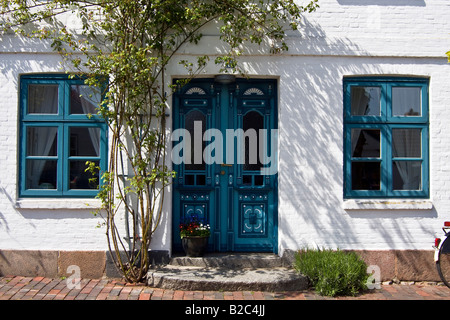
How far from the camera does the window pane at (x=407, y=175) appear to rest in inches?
270

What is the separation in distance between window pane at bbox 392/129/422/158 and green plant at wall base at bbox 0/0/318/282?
87.2 inches

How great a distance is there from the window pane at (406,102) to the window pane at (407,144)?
0.89 feet

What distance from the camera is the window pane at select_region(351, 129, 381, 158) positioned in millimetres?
6863

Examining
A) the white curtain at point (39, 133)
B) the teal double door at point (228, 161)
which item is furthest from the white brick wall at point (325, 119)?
the teal double door at point (228, 161)

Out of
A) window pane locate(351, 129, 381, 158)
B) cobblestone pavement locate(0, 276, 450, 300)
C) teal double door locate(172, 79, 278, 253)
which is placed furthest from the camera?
teal double door locate(172, 79, 278, 253)

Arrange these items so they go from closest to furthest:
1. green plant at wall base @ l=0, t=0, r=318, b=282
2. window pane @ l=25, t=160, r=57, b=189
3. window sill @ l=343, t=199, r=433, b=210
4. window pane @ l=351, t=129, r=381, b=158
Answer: green plant at wall base @ l=0, t=0, r=318, b=282 → window sill @ l=343, t=199, r=433, b=210 → window pane @ l=25, t=160, r=57, b=189 → window pane @ l=351, t=129, r=381, b=158

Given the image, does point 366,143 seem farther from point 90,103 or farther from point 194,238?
point 90,103

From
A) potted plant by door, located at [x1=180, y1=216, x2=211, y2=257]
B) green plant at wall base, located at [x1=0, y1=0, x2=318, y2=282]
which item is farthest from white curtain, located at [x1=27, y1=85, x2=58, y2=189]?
potted plant by door, located at [x1=180, y1=216, x2=211, y2=257]

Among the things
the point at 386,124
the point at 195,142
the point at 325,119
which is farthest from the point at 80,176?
the point at 386,124

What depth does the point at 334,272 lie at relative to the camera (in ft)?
19.5

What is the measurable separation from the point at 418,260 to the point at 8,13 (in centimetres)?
695

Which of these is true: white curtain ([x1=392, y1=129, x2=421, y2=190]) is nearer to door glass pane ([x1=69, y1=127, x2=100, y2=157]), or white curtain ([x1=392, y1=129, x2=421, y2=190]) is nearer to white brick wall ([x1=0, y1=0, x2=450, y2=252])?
white brick wall ([x1=0, y1=0, x2=450, y2=252])

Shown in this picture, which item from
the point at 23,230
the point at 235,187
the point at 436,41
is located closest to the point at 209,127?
the point at 235,187

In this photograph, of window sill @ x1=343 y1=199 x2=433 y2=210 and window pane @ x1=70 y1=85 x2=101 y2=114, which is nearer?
window sill @ x1=343 y1=199 x2=433 y2=210
